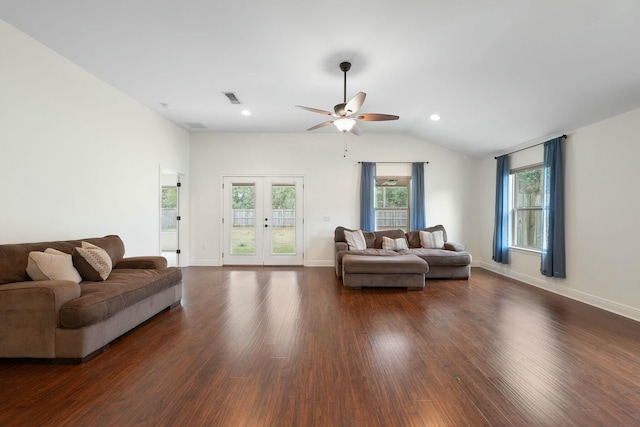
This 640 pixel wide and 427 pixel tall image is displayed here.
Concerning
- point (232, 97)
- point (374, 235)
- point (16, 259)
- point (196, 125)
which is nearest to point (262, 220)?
point (196, 125)

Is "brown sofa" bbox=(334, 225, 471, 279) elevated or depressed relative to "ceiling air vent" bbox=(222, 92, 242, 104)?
depressed

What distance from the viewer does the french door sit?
23.3ft

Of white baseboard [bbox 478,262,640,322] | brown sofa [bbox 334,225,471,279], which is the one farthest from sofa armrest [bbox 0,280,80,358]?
white baseboard [bbox 478,262,640,322]

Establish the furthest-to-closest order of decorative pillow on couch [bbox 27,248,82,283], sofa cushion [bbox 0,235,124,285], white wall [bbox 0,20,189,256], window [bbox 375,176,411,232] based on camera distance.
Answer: window [bbox 375,176,411,232]
white wall [bbox 0,20,189,256]
decorative pillow on couch [bbox 27,248,82,283]
sofa cushion [bbox 0,235,124,285]

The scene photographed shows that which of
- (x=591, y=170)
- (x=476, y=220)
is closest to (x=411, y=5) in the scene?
(x=591, y=170)

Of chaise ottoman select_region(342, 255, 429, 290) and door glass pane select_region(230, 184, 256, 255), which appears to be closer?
chaise ottoman select_region(342, 255, 429, 290)

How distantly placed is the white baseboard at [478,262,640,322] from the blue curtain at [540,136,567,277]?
0.25 metres

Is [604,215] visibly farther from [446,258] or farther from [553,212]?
[446,258]

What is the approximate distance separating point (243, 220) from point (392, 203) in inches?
143

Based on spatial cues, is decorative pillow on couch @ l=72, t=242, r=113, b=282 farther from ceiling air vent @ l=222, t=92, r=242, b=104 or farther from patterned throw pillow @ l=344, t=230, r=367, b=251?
patterned throw pillow @ l=344, t=230, r=367, b=251

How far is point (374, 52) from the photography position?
11.2ft

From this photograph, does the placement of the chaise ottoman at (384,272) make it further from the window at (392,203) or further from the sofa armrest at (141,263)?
the sofa armrest at (141,263)

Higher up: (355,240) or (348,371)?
(355,240)

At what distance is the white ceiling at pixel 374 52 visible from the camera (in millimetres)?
2684
